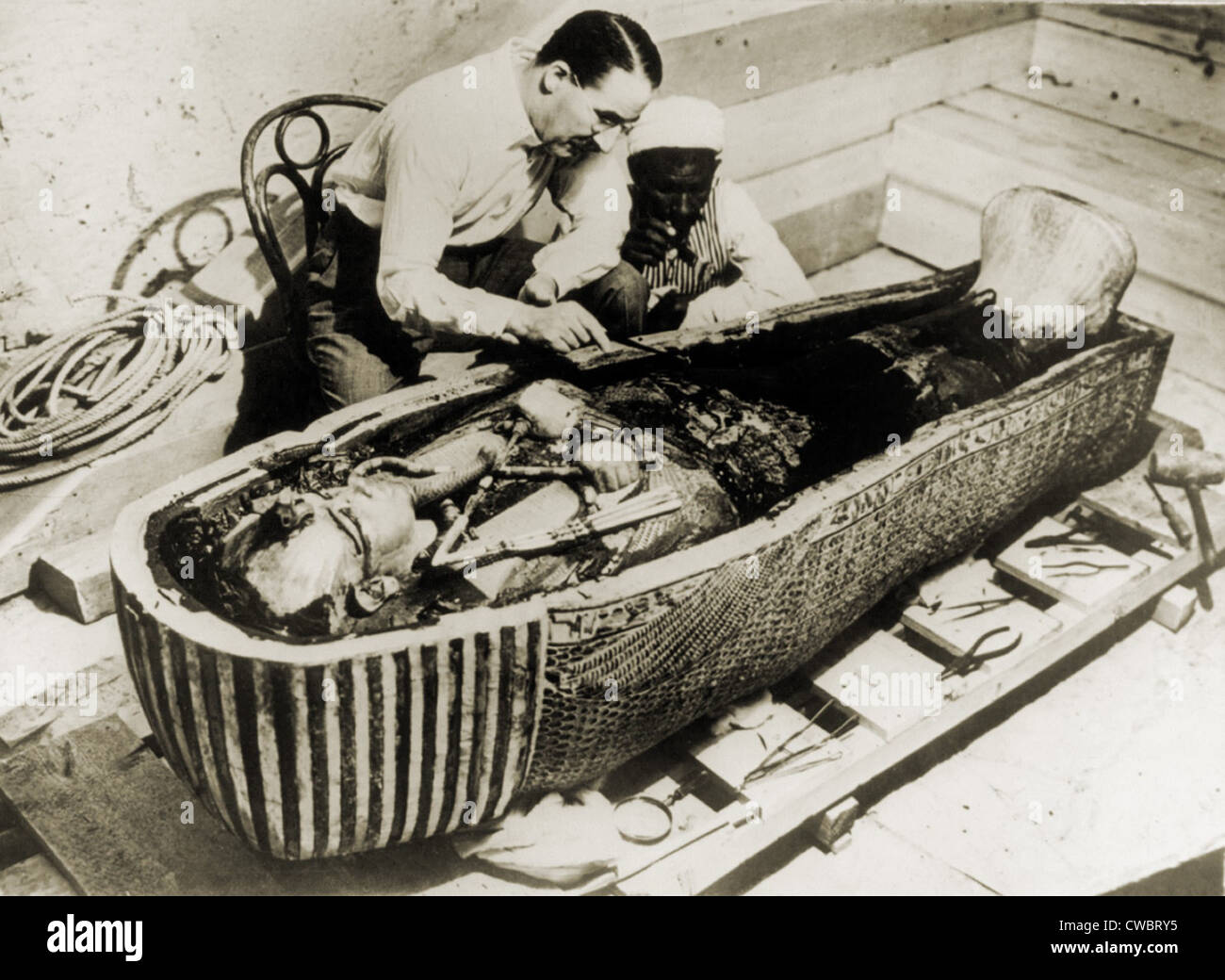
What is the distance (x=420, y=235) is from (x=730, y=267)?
3.22 feet

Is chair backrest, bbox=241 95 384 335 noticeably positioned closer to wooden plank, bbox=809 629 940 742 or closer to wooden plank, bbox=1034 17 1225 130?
wooden plank, bbox=809 629 940 742

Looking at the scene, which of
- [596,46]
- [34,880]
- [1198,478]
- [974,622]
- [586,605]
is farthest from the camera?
[1198,478]

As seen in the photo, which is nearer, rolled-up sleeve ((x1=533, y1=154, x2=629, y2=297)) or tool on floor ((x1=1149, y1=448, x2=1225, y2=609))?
rolled-up sleeve ((x1=533, y1=154, x2=629, y2=297))

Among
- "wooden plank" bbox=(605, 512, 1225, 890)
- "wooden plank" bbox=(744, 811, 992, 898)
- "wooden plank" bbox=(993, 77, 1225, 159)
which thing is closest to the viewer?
"wooden plank" bbox=(605, 512, 1225, 890)

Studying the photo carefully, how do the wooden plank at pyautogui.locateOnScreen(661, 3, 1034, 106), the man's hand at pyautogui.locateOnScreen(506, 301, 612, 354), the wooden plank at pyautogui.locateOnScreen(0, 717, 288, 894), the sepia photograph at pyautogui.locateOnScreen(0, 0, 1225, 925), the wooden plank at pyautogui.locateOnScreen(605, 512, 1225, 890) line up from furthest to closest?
1. the wooden plank at pyautogui.locateOnScreen(661, 3, 1034, 106)
2. the man's hand at pyautogui.locateOnScreen(506, 301, 612, 354)
3. the wooden plank at pyautogui.locateOnScreen(605, 512, 1225, 890)
4. the wooden plank at pyautogui.locateOnScreen(0, 717, 288, 894)
5. the sepia photograph at pyautogui.locateOnScreen(0, 0, 1225, 925)

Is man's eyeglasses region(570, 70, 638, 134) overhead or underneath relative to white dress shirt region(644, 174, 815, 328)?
overhead

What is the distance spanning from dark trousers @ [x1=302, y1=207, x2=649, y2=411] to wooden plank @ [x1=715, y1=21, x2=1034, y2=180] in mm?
940

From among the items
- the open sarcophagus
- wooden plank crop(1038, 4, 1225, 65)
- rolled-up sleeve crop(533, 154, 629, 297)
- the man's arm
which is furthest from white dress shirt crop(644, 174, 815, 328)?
wooden plank crop(1038, 4, 1225, 65)

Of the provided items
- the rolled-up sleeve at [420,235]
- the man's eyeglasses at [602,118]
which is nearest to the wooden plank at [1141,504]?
the man's eyeglasses at [602,118]

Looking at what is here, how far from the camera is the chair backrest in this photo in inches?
106

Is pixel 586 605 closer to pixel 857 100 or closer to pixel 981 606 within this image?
pixel 981 606

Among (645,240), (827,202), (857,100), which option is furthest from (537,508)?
(857,100)

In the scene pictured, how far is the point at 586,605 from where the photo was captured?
2133 millimetres
